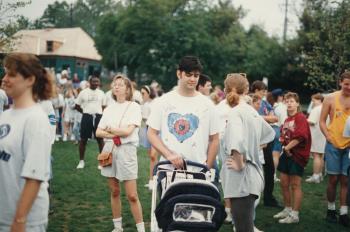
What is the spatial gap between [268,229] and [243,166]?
2.55 meters

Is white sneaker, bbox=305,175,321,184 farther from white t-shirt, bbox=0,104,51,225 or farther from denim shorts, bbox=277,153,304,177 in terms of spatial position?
white t-shirt, bbox=0,104,51,225

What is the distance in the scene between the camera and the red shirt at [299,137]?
6539 millimetres

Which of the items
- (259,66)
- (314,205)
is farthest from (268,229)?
(259,66)

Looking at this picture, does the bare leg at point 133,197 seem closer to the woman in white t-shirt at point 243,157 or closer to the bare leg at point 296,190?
the woman in white t-shirt at point 243,157

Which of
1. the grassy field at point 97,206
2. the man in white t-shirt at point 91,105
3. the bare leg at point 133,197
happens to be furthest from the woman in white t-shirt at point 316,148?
the bare leg at point 133,197

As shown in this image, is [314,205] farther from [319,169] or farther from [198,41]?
[198,41]

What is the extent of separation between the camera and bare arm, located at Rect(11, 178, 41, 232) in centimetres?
271

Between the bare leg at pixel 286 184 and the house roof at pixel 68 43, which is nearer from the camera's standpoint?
the bare leg at pixel 286 184

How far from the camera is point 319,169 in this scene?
10.3 meters

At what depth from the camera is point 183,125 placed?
456cm

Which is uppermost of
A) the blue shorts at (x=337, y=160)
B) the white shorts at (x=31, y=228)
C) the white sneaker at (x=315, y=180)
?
the blue shorts at (x=337, y=160)

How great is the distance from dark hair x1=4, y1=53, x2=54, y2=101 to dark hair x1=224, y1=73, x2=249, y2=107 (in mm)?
2087

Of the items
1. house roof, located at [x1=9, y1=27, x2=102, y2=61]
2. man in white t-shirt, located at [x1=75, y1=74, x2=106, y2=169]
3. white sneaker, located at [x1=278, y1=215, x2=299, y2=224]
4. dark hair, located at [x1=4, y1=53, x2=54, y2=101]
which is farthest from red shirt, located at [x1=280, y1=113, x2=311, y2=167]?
house roof, located at [x1=9, y1=27, x2=102, y2=61]

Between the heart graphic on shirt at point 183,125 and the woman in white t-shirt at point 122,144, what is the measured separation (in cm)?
135
